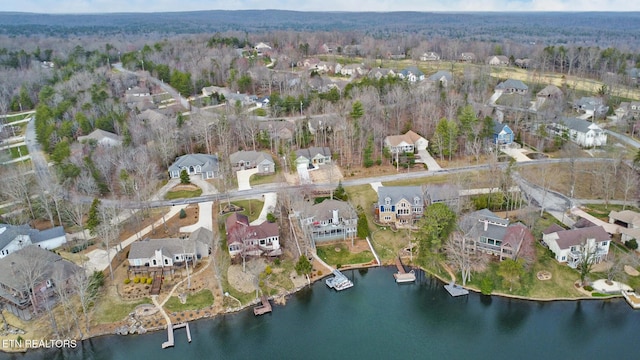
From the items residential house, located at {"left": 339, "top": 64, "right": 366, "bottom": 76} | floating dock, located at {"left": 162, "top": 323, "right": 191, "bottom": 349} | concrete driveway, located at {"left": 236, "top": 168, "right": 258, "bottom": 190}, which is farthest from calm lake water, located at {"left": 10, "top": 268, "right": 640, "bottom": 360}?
residential house, located at {"left": 339, "top": 64, "right": 366, "bottom": 76}

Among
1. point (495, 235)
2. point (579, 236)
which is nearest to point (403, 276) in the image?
point (495, 235)

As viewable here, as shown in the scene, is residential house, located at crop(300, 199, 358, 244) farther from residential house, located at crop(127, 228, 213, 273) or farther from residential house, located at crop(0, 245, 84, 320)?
residential house, located at crop(0, 245, 84, 320)

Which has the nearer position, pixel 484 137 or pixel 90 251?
pixel 90 251

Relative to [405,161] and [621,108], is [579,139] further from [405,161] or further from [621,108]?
[405,161]

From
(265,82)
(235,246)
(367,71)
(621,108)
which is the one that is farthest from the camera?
(367,71)

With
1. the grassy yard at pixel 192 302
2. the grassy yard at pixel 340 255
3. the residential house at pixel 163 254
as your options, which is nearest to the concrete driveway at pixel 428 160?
the grassy yard at pixel 340 255

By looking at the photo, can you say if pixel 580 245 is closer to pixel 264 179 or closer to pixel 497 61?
pixel 264 179

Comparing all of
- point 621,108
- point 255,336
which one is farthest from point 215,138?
point 621,108

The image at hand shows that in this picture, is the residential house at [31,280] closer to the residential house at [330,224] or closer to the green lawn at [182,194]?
the green lawn at [182,194]
